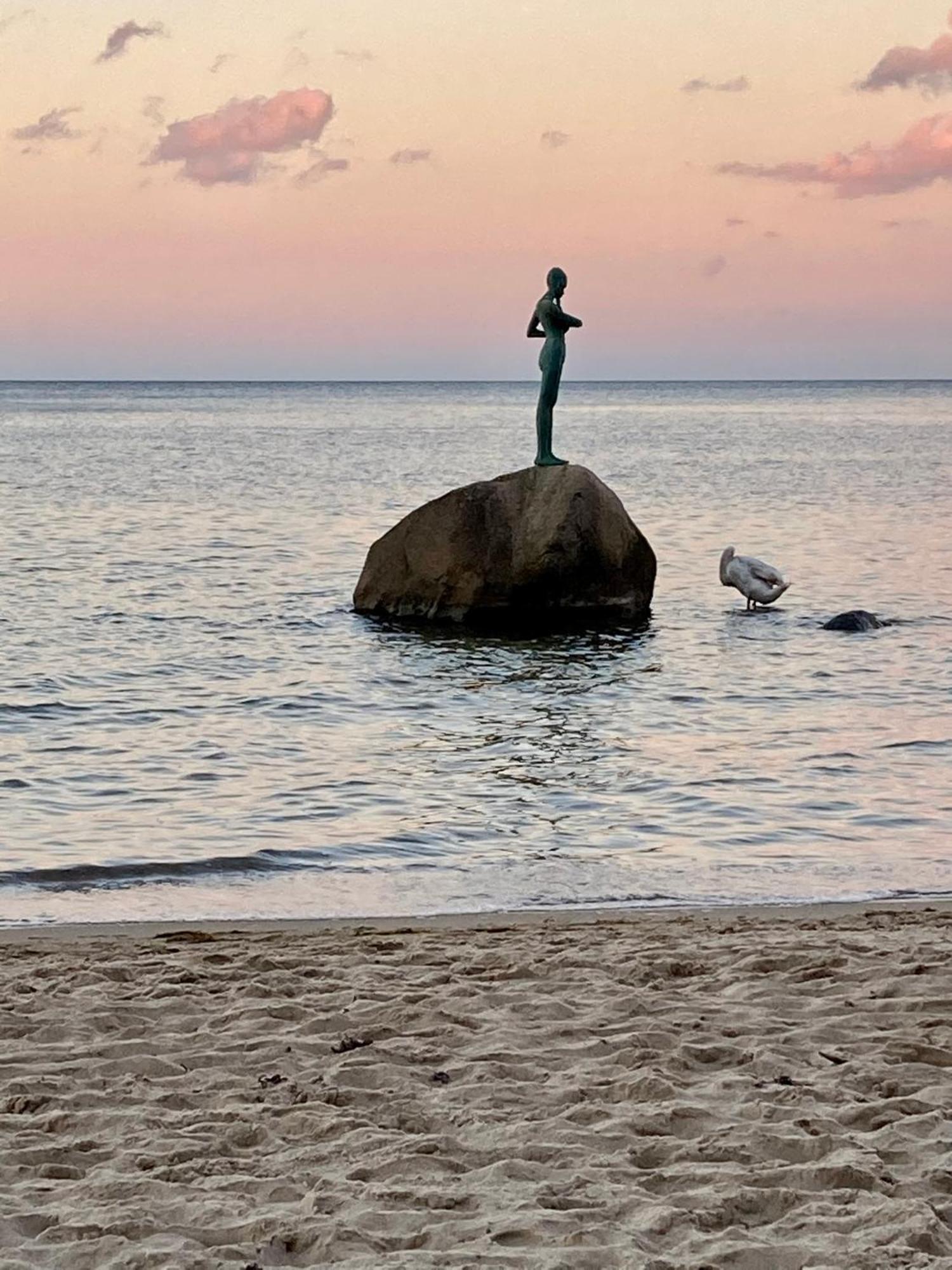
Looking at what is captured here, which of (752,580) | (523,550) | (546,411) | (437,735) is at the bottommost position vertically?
(437,735)

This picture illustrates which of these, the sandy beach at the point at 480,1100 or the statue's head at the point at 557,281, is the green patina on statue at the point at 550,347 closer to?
the statue's head at the point at 557,281

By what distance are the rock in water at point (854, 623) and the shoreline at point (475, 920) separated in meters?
10.2

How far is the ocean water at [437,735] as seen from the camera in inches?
339

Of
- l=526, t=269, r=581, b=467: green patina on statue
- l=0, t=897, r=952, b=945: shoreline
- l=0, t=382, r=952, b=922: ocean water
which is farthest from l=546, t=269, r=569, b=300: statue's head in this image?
l=0, t=897, r=952, b=945: shoreline

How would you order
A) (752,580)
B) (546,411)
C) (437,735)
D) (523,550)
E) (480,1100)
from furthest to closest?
1. (752,580)
2. (546,411)
3. (523,550)
4. (437,735)
5. (480,1100)

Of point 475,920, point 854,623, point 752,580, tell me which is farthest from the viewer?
point 752,580

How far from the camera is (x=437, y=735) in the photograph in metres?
12.4

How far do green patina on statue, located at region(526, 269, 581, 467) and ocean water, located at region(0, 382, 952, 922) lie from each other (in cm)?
224

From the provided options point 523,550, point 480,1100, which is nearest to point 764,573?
point 523,550

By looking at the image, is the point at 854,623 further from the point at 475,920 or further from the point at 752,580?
the point at 475,920

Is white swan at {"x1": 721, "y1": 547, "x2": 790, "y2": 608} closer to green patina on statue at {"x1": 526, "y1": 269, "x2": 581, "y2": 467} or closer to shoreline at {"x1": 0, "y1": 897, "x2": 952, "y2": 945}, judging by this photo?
green patina on statue at {"x1": 526, "y1": 269, "x2": 581, "y2": 467}

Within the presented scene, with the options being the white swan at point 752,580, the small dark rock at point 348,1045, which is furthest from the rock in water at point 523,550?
the small dark rock at point 348,1045

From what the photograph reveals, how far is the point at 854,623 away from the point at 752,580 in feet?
6.93

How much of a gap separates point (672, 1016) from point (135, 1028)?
6.25 feet
